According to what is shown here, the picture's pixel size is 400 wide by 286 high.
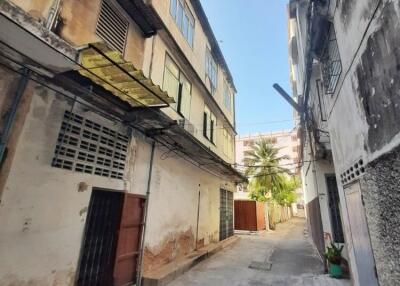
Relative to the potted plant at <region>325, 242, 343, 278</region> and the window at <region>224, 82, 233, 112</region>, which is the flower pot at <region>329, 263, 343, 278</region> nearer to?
the potted plant at <region>325, 242, 343, 278</region>

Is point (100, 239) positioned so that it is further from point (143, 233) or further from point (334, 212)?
point (334, 212)

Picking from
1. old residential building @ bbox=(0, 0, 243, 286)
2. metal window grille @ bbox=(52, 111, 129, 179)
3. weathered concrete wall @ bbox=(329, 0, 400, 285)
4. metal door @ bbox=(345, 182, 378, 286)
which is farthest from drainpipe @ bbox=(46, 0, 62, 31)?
metal door @ bbox=(345, 182, 378, 286)

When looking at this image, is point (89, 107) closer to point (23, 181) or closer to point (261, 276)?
point (23, 181)

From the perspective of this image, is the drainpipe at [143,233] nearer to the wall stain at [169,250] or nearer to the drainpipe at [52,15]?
the wall stain at [169,250]

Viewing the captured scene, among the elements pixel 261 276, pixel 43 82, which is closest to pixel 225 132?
pixel 261 276

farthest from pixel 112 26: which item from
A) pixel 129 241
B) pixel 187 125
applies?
pixel 129 241

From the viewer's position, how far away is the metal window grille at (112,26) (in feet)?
17.4

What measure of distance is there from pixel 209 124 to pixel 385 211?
32.0 ft

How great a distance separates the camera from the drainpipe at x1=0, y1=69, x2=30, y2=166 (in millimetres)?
3361

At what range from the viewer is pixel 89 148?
4930 mm

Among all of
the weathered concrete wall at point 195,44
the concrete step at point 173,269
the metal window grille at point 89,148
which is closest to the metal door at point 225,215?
the concrete step at point 173,269

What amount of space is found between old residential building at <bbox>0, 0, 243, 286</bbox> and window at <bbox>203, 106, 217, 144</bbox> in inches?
89.3

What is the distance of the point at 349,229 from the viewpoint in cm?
429

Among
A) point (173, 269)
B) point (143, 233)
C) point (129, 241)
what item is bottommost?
point (173, 269)
